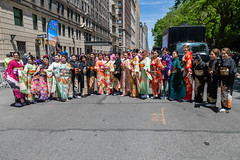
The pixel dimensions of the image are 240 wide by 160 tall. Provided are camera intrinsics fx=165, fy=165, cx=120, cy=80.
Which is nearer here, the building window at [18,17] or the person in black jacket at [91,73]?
the person in black jacket at [91,73]

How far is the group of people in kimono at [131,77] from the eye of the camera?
5.33 m

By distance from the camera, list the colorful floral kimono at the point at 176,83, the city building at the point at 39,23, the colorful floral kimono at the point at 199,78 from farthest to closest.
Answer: the city building at the point at 39,23
the colorful floral kimono at the point at 176,83
the colorful floral kimono at the point at 199,78

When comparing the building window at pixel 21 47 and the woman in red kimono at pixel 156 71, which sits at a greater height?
the building window at pixel 21 47

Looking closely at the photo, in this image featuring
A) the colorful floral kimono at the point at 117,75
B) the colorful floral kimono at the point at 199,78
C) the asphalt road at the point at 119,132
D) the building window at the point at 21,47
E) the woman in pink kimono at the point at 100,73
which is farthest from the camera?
the building window at the point at 21,47

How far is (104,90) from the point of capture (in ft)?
25.6

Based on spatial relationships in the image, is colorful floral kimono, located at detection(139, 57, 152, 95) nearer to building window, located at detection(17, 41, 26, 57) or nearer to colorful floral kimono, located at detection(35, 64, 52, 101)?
colorful floral kimono, located at detection(35, 64, 52, 101)

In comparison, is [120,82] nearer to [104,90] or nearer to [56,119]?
[104,90]

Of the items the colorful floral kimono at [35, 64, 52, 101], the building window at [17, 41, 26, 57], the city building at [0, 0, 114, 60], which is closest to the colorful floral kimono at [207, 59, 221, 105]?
the colorful floral kimono at [35, 64, 52, 101]

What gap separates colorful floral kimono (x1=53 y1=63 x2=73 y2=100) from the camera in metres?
6.46

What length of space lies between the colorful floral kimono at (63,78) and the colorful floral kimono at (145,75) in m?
2.94

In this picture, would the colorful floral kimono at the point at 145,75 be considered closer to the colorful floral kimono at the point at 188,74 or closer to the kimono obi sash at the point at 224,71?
the colorful floral kimono at the point at 188,74

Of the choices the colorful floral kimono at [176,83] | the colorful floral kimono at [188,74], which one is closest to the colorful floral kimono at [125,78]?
the colorful floral kimono at [176,83]

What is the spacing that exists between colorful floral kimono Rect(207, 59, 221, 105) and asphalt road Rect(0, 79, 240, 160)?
45 centimetres

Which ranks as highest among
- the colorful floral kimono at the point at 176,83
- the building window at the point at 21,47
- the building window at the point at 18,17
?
the building window at the point at 18,17
